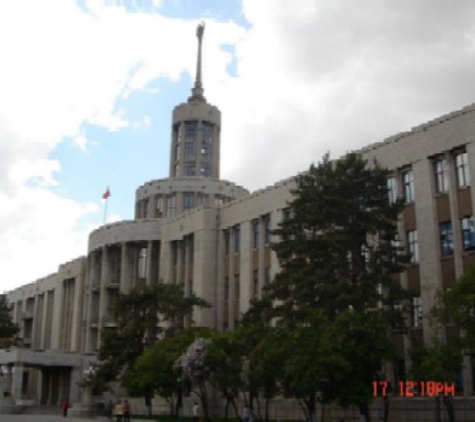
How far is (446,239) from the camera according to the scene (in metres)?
34.5

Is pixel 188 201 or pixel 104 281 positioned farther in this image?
pixel 188 201

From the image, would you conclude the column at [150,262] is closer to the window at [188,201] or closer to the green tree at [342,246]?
the window at [188,201]

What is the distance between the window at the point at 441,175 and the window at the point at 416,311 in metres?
5.48

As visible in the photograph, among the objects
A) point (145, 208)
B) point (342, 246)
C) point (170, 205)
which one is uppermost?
point (145, 208)

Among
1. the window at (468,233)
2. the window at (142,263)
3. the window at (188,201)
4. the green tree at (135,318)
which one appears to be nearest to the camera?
the window at (468,233)

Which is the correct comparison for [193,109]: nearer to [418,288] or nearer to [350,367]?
[418,288]

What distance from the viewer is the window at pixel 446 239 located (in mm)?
34094

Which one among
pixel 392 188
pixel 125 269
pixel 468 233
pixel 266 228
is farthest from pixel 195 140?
pixel 468 233

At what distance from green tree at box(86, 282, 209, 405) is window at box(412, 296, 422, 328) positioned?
14661 millimetres

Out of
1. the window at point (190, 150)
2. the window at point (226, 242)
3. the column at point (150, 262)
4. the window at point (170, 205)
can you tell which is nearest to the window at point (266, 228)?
the window at point (226, 242)

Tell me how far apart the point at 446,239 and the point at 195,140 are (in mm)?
57939

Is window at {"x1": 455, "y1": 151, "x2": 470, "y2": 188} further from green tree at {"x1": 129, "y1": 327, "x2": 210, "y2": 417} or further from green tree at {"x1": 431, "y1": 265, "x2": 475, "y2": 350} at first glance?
green tree at {"x1": 129, "y1": 327, "x2": 210, "y2": 417}

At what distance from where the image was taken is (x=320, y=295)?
3158 cm

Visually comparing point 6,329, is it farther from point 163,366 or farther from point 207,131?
point 163,366
